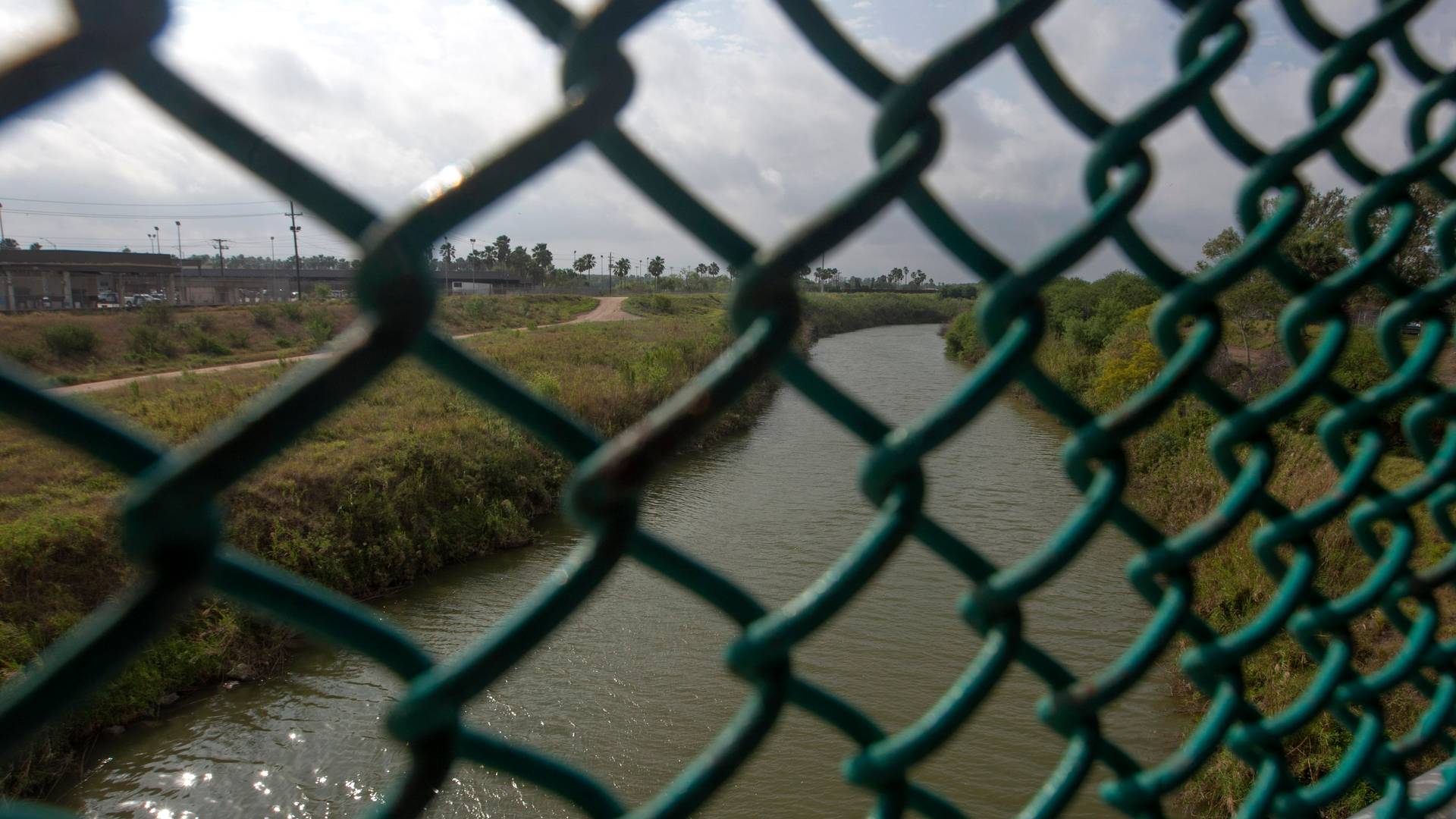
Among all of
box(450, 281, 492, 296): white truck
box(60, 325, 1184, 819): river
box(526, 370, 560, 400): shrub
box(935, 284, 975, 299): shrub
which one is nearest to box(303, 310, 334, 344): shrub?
box(526, 370, 560, 400): shrub

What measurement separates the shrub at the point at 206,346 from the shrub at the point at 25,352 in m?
3.94

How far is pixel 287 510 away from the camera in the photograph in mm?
8398

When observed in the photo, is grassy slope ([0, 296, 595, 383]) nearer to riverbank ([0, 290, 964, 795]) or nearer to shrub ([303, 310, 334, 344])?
shrub ([303, 310, 334, 344])

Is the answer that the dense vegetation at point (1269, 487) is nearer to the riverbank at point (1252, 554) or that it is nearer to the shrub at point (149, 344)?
the riverbank at point (1252, 554)

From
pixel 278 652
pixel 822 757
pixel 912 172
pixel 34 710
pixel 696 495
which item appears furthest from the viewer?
pixel 696 495

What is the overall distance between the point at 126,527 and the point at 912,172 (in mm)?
417

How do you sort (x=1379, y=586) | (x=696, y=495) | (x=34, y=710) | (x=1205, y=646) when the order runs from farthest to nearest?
1. (x=696, y=495)
2. (x=1379, y=586)
3. (x=1205, y=646)
4. (x=34, y=710)

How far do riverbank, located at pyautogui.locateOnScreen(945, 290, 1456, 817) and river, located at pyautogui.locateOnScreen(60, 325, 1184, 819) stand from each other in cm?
80

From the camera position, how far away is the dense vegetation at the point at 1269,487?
5008 millimetres

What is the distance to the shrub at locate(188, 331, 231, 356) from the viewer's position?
71.9ft

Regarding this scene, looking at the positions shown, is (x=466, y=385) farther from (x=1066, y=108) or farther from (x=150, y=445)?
(x=1066, y=108)

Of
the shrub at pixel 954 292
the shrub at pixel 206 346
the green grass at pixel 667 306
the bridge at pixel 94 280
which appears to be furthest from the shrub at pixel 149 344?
the shrub at pixel 954 292

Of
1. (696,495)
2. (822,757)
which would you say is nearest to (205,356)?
(696,495)

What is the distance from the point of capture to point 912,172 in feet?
1.63
